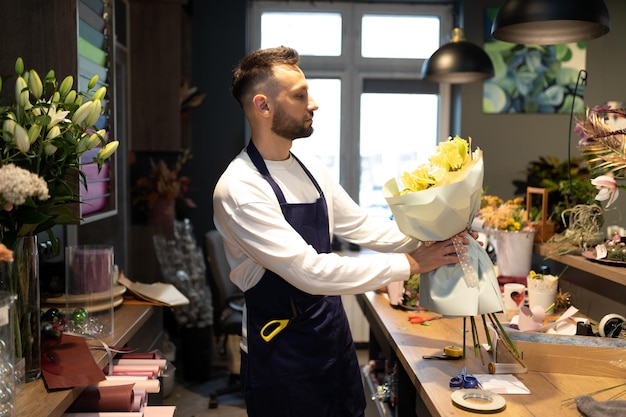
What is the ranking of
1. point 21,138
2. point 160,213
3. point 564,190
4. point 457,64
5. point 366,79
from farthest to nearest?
point 366,79 < point 160,213 < point 457,64 < point 564,190 < point 21,138

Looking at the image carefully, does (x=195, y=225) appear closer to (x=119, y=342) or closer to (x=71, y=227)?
(x=71, y=227)

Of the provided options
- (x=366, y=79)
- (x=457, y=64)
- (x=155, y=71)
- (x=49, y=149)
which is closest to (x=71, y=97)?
(x=49, y=149)

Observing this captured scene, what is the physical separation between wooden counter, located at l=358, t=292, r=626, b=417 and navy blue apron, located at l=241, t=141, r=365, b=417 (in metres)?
0.26

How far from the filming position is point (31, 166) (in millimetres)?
1788

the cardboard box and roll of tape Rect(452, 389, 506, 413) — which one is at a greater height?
the cardboard box

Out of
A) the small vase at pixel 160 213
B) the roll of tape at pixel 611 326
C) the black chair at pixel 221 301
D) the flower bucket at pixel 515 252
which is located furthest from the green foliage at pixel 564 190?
the small vase at pixel 160 213

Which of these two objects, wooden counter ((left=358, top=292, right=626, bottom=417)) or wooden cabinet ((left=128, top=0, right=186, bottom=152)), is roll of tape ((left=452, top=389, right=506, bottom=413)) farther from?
wooden cabinet ((left=128, top=0, right=186, bottom=152))

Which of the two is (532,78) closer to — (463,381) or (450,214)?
(450,214)

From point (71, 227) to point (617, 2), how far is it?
477cm

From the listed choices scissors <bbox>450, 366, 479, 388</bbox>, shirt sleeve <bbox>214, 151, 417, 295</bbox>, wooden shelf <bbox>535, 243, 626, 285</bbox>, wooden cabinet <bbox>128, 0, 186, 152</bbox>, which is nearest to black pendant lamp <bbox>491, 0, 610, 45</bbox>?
wooden shelf <bbox>535, 243, 626, 285</bbox>

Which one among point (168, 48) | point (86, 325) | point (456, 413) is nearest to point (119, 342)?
point (86, 325)

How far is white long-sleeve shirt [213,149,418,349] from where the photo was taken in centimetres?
198

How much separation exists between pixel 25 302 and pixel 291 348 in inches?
Result: 31.3

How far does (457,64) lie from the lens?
392 centimetres
